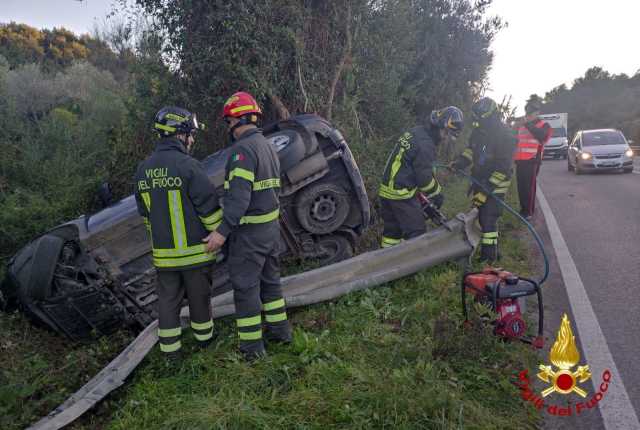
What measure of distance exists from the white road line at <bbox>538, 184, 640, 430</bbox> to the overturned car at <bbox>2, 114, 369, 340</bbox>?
98.8 inches

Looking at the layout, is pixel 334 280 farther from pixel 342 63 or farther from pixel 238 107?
pixel 342 63

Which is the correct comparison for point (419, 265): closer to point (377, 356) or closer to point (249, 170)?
point (377, 356)

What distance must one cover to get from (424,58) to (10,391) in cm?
1236

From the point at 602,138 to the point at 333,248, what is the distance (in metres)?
13.0

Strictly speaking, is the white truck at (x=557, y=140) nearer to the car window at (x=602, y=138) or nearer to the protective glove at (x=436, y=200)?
the car window at (x=602, y=138)

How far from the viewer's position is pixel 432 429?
2.46 metres

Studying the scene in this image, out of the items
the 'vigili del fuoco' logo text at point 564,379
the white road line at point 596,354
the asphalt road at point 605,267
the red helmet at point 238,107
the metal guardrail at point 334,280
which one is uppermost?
the red helmet at point 238,107

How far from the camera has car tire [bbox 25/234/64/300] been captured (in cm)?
367

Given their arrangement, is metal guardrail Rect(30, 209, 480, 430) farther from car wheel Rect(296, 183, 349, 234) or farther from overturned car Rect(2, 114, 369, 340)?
car wheel Rect(296, 183, 349, 234)

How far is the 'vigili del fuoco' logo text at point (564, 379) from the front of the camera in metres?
2.64

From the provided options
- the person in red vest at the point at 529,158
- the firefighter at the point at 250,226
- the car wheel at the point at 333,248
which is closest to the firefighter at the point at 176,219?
the firefighter at the point at 250,226

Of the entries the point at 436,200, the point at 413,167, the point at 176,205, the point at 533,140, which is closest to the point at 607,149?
the point at 533,140

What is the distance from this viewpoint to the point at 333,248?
5.11 m

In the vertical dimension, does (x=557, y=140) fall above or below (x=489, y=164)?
below
